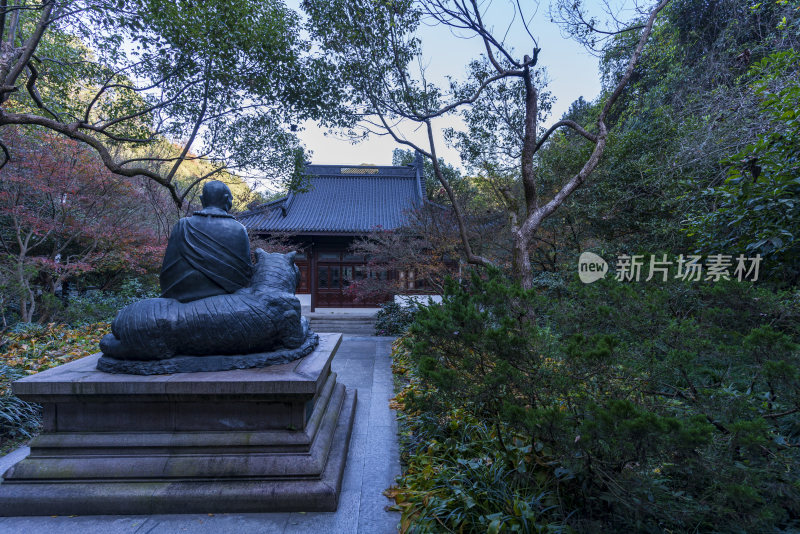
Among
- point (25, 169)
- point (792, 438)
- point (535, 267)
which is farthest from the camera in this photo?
point (535, 267)

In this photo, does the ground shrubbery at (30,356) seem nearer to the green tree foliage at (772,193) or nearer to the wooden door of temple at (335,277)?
the wooden door of temple at (335,277)

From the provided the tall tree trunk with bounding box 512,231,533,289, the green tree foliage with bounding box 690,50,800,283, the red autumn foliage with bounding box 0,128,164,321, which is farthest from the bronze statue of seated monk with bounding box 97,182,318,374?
the red autumn foliage with bounding box 0,128,164,321

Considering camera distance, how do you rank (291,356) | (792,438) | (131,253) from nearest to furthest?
(792,438)
(291,356)
(131,253)

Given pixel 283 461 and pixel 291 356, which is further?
pixel 291 356

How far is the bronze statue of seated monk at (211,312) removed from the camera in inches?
111

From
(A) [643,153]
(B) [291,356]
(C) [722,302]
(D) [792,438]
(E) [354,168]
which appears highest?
(E) [354,168]

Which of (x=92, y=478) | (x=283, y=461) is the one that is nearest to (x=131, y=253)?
(x=92, y=478)

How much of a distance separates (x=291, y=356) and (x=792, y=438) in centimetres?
360

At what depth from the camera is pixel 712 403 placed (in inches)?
68.4

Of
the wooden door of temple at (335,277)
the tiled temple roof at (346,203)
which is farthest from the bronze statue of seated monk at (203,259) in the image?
the wooden door of temple at (335,277)

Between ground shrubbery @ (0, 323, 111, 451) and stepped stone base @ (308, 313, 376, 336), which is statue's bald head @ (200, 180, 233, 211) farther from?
stepped stone base @ (308, 313, 376, 336)

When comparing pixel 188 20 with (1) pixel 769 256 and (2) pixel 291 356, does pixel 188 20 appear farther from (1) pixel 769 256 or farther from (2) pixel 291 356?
A: (1) pixel 769 256

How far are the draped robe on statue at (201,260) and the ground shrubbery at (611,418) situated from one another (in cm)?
177

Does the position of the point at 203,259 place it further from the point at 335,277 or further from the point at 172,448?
the point at 335,277
